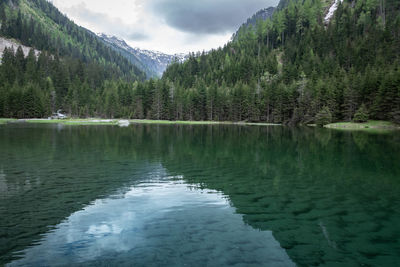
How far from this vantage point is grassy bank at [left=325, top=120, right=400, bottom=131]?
8425 cm

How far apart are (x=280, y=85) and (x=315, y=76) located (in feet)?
62.9

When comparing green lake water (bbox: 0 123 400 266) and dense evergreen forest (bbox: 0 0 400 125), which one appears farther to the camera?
dense evergreen forest (bbox: 0 0 400 125)

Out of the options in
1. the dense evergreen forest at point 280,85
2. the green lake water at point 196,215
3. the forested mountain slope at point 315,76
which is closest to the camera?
the green lake water at point 196,215

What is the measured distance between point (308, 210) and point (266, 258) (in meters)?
5.52

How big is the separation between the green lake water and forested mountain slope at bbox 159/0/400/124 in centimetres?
8580

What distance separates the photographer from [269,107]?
132 metres

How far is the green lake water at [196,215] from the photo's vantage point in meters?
8.52

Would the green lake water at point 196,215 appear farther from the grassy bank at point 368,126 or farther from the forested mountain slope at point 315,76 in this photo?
the forested mountain slope at point 315,76

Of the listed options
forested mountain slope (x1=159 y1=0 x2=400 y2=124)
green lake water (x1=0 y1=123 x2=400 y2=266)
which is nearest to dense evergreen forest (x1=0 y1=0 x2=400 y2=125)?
forested mountain slope (x1=159 y1=0 x2=400 y2=124)

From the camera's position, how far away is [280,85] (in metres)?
127

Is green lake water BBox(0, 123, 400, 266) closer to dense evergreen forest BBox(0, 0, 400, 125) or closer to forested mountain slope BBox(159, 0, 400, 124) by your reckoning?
forested mountain slope BBox(159, 0, 400, 124)

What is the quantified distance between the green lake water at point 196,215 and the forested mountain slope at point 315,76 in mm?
85796

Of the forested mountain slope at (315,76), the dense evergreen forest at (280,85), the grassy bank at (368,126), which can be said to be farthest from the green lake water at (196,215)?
the dense evergreen forest at (280,85)

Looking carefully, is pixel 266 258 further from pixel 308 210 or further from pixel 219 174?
pixel 219 174
